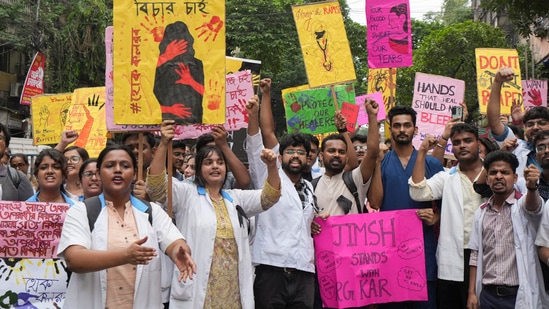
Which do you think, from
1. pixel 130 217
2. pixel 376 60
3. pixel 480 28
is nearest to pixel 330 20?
pixel 376 60

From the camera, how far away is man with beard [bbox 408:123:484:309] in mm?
5699

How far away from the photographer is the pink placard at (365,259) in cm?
596

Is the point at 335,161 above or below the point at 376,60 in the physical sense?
below

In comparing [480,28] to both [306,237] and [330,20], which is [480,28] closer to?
[330,20]

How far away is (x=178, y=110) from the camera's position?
528cm

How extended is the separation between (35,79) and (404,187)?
20.5 meters

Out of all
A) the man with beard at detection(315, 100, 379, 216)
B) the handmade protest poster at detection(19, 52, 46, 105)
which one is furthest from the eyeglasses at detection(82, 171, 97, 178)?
the handmade protest poster at detection(19, 52, 46, 105)

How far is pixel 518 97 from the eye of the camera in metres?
10.3

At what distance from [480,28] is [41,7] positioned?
1664 cm

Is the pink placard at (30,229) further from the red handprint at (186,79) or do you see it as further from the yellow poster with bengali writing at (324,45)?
the yellow poster with bengali writing at (324,45)

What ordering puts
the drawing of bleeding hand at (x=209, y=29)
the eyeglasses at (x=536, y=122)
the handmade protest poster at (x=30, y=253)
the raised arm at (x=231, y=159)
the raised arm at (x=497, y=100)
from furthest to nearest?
the eyeglasses at (x=536, y=122)
the raised arm at (x=497, y=100)
the raised arm at (x=231, y=159)
the drawing of bleeding hand at (x=209, y=29)
the handmade protest poster at (x=30, y=253)

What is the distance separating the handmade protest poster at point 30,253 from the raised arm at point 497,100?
12.4 ft

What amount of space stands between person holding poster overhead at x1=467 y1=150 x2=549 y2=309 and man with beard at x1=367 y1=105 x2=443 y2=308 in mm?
576

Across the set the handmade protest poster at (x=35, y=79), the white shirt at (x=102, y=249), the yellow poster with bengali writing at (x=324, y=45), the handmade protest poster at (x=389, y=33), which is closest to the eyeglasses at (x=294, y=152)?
the white shirt at (x=102, y=249)
